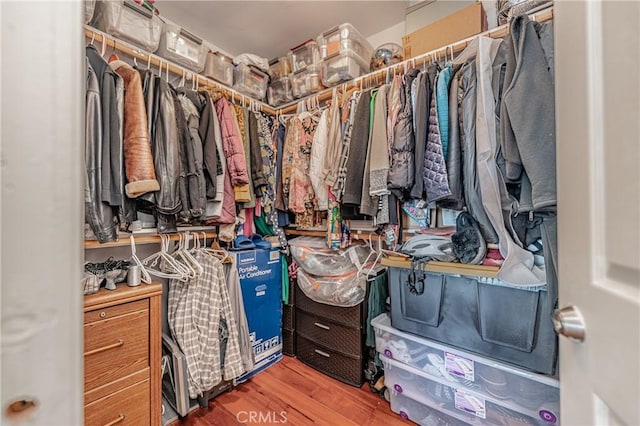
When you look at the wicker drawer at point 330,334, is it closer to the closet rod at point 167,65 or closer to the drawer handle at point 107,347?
the drawer handle at point 107,347

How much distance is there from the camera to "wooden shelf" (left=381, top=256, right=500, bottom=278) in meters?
1.08

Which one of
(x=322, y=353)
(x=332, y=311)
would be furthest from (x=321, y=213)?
(x=322, y=353)

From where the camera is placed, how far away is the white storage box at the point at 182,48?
1.55 m

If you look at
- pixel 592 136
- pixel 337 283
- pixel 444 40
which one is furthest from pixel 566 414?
pixel 444 40

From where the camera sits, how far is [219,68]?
5.98ft

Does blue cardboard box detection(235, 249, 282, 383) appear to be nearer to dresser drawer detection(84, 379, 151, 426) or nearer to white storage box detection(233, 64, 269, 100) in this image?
dresser drawer detection(84, 379, 151, 426)

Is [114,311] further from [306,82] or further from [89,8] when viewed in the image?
[306,82]

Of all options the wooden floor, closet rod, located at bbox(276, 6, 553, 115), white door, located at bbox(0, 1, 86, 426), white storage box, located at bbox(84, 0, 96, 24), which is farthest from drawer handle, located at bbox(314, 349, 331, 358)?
white storage box, located at bbox(84, 0, 96, 24)

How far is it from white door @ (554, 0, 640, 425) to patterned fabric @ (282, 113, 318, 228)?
1.45 m

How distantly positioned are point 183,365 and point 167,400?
0.91 feet

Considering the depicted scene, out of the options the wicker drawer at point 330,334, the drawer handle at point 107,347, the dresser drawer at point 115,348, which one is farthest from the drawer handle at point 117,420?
the wicker drawer at point 330,334

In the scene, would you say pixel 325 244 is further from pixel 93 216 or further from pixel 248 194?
pixel 93 216

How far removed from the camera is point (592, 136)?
1.27 ft

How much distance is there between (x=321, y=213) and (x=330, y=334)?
2.65 ft
